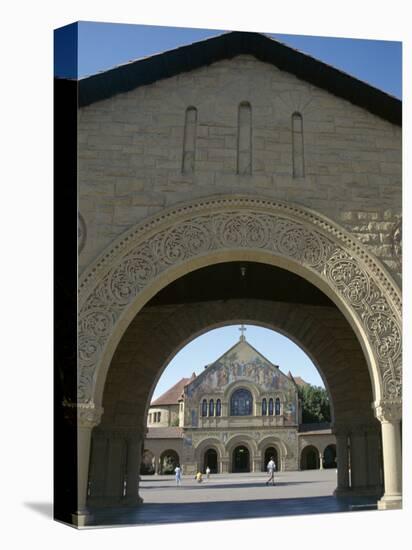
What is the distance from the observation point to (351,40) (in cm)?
991

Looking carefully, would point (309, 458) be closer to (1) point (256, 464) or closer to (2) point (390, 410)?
(1) point (256, 464)

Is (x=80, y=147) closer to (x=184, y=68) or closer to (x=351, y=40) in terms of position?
(x=184, y=68)

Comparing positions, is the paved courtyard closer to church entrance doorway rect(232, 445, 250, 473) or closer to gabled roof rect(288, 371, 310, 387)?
church entrance doorway rect(232, 445, 250, 473)

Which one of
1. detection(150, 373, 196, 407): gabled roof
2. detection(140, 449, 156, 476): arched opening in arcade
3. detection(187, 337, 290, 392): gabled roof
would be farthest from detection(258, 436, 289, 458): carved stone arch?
detection(140, 449, 156, 476): arched opening in arcade

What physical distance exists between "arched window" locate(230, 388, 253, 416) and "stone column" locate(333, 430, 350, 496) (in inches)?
75.2

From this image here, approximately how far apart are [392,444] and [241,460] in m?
3.90

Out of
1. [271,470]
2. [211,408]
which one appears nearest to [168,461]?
[211,408]

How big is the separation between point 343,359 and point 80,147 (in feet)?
22.3

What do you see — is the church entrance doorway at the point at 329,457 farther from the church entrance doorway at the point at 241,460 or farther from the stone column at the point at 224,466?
the stone column at the point at 224,466

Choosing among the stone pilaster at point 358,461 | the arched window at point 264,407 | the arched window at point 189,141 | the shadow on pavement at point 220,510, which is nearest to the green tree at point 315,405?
the stone pilaster at point 358,461

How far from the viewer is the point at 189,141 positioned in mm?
9828

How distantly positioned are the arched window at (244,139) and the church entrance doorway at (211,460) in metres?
5.67

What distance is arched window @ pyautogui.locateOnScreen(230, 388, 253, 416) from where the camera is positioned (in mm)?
12789

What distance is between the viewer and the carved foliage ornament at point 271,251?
369 inches
